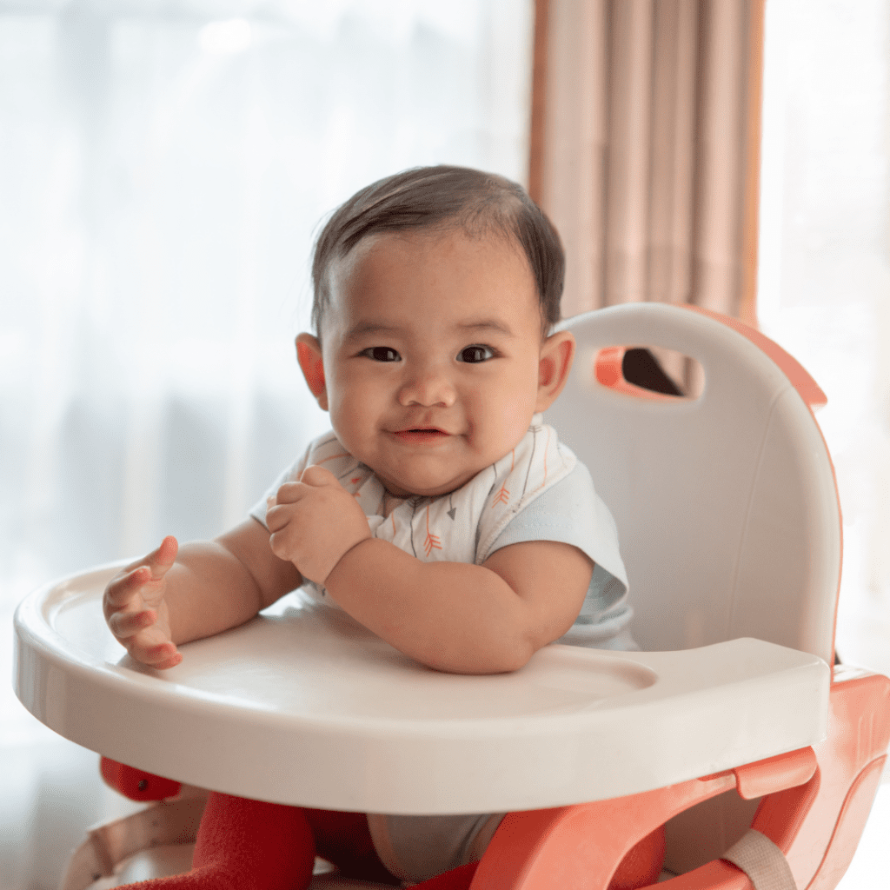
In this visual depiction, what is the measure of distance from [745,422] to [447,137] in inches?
39.0

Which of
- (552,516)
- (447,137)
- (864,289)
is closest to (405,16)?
(447,137)

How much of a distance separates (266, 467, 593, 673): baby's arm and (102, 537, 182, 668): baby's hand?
71mm

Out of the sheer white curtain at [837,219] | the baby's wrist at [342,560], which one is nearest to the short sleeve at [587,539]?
the baby's wrist at [342,560]

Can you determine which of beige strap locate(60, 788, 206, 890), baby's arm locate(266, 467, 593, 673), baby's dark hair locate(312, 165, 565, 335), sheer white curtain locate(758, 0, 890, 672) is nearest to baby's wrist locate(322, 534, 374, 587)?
baby's arm locate(266, 467, 593, 673)

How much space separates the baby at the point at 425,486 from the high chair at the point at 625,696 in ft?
0.15

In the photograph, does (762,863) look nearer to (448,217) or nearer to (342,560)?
(342,560)

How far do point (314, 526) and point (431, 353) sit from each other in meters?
0.14

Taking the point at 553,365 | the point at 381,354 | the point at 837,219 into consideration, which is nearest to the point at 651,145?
the point at 837,219

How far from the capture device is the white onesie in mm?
593

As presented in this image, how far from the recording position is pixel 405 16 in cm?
144

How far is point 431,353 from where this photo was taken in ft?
1.94

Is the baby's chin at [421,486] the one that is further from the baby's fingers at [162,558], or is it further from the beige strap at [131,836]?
the beige strap at [131,836]

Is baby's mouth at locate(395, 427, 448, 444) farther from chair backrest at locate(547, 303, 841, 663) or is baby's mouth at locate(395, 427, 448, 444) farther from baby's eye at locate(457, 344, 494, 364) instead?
chair backrest at locate(547, 303, 841, 663)

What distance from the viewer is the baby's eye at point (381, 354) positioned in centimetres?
61
